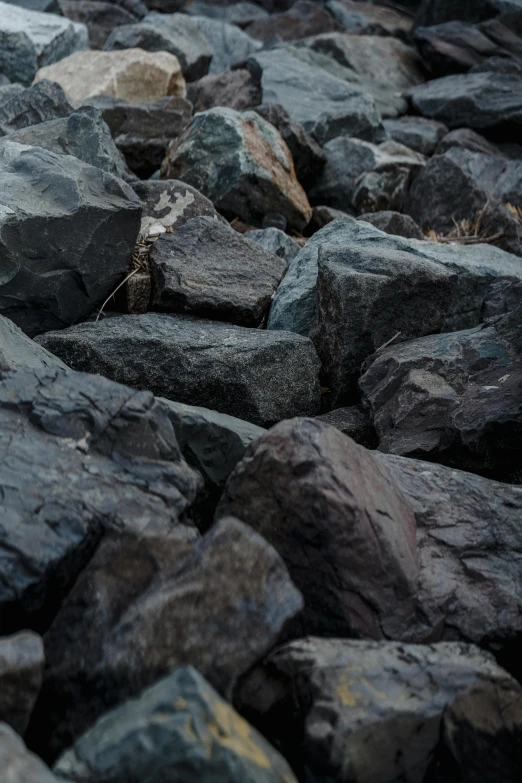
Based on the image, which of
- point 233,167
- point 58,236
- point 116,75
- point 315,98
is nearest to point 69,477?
point 58,236

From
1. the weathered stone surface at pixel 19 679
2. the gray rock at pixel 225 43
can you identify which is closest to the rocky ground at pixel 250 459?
the weathered stone surface at pixel 19 679

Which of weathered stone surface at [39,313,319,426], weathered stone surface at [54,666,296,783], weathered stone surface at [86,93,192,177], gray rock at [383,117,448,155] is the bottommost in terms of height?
gray rock at [383,117,448,155]

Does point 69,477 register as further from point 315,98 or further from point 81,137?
point 315,98

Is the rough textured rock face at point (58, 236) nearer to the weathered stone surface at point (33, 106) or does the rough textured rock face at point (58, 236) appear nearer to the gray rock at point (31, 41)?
the weathered stone surface at point (33, 106)

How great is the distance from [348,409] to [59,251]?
1.28m

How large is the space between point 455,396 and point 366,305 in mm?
530

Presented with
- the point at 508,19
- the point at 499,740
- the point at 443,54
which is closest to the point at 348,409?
the point at 499,740

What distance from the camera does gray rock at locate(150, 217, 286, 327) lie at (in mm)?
3584

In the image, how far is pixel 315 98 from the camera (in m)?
7.85

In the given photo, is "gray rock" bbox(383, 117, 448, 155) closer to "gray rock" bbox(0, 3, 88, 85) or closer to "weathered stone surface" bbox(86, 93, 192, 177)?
"weathered stone surface" bbox(86, 93, 192, 177)

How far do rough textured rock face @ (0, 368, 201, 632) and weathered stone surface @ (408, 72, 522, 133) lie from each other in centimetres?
743

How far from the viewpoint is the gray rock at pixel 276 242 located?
4531 mm

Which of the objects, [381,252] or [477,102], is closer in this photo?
[381,252]

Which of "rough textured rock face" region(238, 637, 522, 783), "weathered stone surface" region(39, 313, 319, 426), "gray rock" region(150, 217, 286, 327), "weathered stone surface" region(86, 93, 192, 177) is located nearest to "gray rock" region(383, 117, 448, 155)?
"weathered stone surface" region(86, 93, 192, 177)
